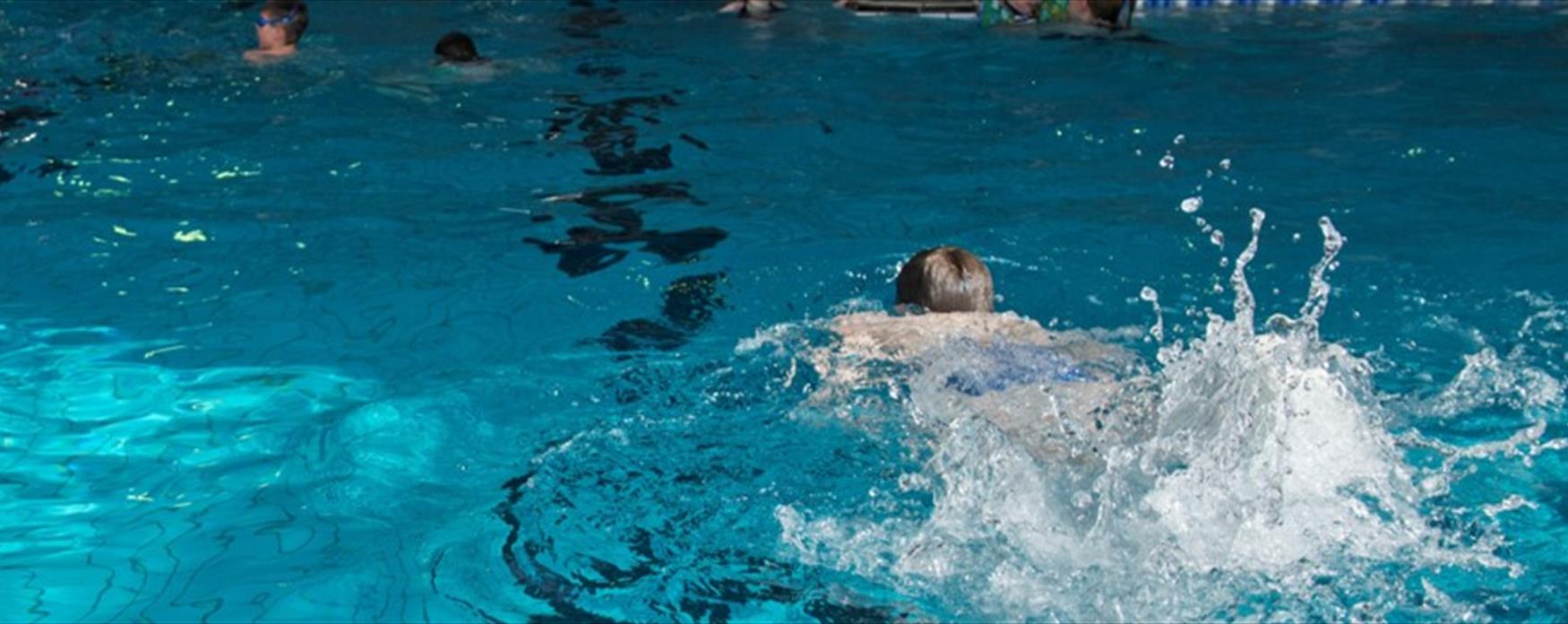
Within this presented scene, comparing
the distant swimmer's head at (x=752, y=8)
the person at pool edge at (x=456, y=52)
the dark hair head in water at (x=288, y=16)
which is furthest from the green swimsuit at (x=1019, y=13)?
the dark hair head in water at (x=288, y=16)

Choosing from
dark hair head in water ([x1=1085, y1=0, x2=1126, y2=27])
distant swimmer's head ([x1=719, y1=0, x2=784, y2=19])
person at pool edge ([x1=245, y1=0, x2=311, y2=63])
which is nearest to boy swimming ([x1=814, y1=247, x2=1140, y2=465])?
person at pool edge ([x1=245, y1=0, x2=311, y2=63])

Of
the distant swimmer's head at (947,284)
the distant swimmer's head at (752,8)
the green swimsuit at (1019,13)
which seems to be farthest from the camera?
the distant swimmer's head at (752,8)

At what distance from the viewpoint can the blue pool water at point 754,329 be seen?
12.7ft

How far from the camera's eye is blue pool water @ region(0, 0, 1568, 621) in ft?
12.7

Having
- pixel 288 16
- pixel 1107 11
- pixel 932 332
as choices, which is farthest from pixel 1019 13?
pixel 932 332

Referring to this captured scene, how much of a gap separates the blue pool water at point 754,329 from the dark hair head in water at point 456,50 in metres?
0.18

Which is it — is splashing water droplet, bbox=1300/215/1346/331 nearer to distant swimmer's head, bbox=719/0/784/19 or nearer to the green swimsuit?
the green swimsuit

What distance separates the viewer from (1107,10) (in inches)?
A: 449

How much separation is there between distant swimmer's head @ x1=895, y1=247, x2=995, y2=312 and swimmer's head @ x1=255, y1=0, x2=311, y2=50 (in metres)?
6.49

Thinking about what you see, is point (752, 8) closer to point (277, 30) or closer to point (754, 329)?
point (277, 30)

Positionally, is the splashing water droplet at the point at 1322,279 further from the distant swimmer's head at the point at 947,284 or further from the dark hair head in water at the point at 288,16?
the dark hair head in water at the point at 288,16

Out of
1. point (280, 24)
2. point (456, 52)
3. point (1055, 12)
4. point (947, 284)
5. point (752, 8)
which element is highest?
point (947, 284)

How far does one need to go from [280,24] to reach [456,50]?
47.4 inches

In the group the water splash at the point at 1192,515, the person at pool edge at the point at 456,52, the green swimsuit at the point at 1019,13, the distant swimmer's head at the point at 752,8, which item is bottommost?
the distant swimmer's head at the point at 752,8
